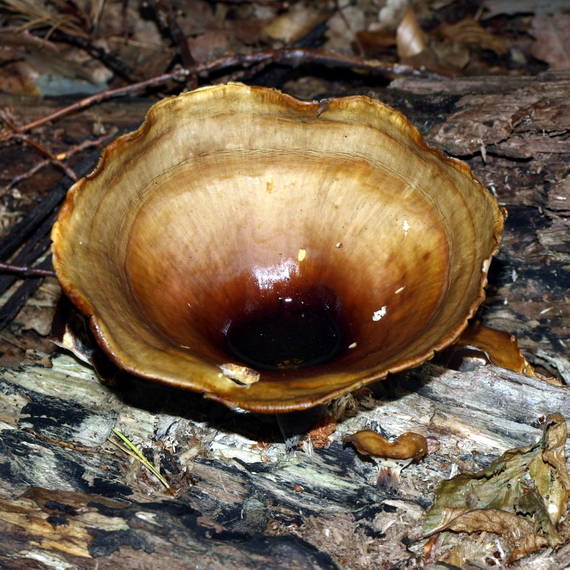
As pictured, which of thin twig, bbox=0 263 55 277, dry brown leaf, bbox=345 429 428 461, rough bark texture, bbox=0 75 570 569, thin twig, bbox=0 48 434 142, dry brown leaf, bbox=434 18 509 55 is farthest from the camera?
dry brown leaf, bbox=434 18 509 55

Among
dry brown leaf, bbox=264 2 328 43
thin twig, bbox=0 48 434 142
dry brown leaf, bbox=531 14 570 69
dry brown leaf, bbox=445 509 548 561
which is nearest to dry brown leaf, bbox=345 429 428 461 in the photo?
dry brown leaf, bbox=445 509 548 561

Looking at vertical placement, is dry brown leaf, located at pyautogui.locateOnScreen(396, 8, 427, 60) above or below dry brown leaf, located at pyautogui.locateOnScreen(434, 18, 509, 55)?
above

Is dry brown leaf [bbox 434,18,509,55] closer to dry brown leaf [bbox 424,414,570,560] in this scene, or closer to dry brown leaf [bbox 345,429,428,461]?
dry brown leaf [bbox 424,414,570,560]

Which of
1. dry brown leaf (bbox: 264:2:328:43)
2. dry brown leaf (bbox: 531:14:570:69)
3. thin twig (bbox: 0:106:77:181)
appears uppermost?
thin twig (bbox: 0:106:77:181)

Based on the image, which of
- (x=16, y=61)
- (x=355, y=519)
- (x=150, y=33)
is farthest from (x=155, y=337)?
(x=150, y=33)

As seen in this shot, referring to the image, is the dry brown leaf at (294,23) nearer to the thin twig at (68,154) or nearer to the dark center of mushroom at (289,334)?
the thin twig at (68,154)

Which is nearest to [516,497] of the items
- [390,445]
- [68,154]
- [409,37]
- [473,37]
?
[390,445]
